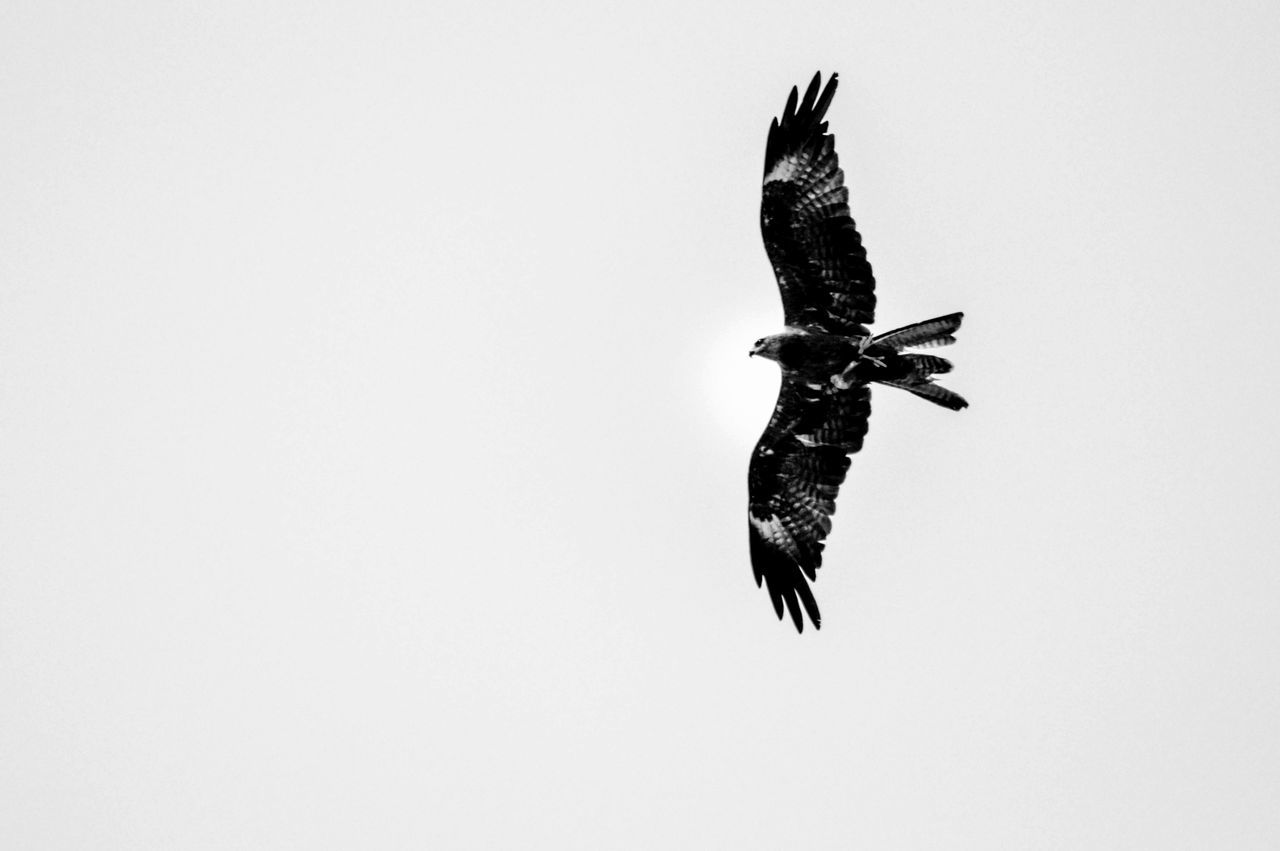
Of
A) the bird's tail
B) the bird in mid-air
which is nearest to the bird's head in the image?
the bird in mid-air

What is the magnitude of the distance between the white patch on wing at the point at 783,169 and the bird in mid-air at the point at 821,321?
0.01 metres

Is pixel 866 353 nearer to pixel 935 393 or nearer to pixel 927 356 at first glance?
pixel 927 356

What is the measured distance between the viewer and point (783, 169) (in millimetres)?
13656

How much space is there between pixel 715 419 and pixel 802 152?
21.1m

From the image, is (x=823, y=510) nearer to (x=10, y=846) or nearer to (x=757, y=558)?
(x=757, y=558)

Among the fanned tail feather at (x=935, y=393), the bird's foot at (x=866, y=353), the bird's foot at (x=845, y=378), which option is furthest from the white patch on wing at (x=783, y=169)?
the fanned tail feather at (x=935, y=393)

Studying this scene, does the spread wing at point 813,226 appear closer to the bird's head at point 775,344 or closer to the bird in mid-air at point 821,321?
the bird in mid-air at point 821,321

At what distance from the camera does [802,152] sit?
1369 centimetres

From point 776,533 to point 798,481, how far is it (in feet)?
2.17

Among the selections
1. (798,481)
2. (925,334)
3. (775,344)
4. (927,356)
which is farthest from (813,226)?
(798,481)

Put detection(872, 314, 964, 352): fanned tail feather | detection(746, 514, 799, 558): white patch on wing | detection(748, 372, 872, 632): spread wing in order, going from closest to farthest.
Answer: detection(872, 314, 964, 352): fanned tail feather < detection(748, 372, 872, 632): spread wing < detection(746, 514, 799, 558): white patch on wing

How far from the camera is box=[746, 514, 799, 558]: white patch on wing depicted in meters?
14.9

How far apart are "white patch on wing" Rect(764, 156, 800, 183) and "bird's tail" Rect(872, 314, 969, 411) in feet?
6.41

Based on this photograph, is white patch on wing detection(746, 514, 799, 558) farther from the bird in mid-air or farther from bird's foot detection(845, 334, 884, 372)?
bird's foot detection(845, 334, 884, 372)
